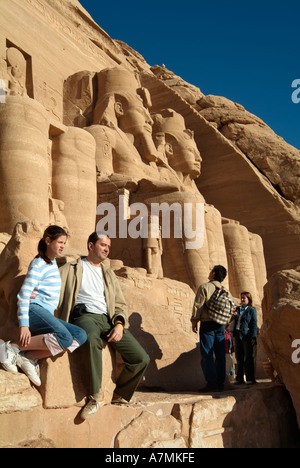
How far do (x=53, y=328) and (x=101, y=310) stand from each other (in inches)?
17.0

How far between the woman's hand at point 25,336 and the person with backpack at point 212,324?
1822 mm

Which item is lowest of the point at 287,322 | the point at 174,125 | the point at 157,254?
the point at 287,322

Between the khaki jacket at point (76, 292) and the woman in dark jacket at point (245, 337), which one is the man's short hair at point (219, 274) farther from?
the khaki jacket at point (76, 292)

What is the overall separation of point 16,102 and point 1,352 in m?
4.93

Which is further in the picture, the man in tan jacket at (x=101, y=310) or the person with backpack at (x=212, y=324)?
the person with backpack at (x=212, y=324)

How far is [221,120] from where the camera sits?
1703 centimetres

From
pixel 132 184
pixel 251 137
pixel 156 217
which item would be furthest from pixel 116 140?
pixel 251 137

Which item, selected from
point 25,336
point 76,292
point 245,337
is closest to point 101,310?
point 76,292

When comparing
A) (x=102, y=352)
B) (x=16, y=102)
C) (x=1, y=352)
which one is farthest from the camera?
(x=16, y=102)

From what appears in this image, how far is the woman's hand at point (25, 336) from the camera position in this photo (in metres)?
2.59

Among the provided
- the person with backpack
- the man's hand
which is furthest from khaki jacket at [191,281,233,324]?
the man's hand

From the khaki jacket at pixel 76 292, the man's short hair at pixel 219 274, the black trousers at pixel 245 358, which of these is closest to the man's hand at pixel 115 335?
the khaki jacket at pixel 76 292

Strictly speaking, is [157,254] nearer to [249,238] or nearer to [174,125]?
[249,238]

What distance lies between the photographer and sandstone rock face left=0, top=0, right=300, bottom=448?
3057mm
